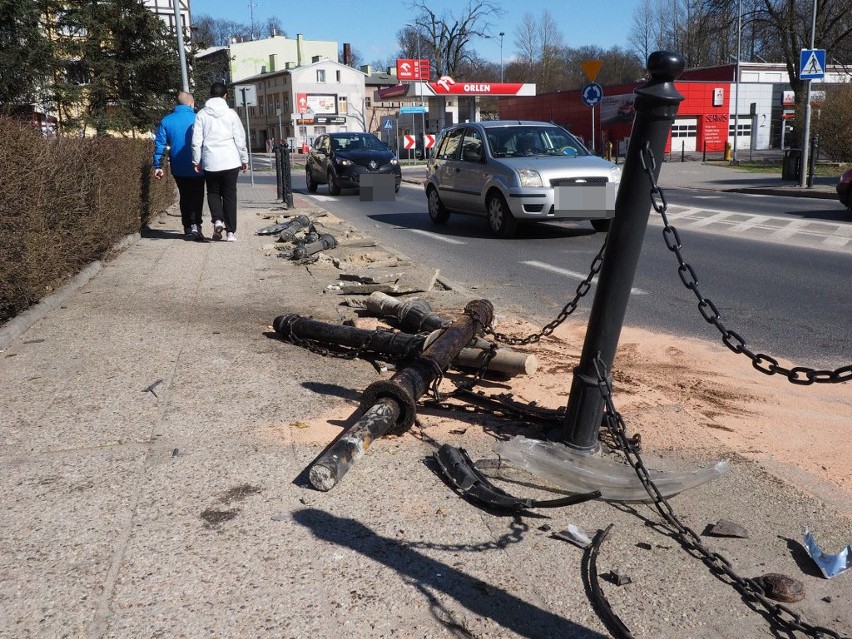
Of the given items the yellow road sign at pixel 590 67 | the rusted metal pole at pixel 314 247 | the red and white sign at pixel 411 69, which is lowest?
the rusted metal pole at pixel 314 247

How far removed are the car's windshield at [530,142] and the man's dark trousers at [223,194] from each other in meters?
4.52

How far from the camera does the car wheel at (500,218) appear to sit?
12.9 m

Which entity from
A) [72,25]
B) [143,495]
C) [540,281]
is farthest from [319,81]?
[143,495]

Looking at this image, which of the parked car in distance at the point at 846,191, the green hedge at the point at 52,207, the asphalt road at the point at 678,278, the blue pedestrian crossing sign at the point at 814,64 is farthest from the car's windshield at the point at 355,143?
the green hedge at the point at 52,207

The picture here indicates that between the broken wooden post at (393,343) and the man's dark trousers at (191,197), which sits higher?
the man's dark trousers at (191,197)

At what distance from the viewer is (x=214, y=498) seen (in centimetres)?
332

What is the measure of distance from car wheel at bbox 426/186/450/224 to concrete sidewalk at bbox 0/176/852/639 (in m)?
10.4

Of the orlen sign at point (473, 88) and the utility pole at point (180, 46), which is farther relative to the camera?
the orlen sign at point (473, 88)

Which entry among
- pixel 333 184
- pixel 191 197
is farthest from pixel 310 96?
pixel 191 197

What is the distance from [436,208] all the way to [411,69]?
180ft

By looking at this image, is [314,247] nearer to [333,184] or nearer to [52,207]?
[52,207]

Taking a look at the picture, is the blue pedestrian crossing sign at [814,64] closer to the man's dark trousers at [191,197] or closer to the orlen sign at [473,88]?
the man's dark trousers at [191,197]

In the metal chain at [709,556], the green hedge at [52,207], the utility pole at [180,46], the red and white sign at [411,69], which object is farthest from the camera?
the red and white sign at [411,69]

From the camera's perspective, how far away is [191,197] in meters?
11.7
